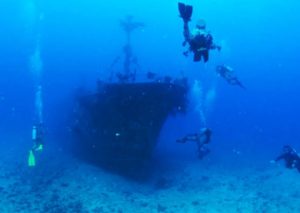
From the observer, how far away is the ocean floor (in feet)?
45.4

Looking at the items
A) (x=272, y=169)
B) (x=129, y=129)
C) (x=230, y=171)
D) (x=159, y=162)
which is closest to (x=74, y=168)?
(x=129, y=129)

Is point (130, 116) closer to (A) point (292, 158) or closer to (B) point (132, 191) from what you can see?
(B) point (132, 191)

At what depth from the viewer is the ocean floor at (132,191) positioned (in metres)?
13.9

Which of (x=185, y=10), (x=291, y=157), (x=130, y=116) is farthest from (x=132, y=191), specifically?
(x=185, y=10)

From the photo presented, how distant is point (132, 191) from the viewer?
50.2ft

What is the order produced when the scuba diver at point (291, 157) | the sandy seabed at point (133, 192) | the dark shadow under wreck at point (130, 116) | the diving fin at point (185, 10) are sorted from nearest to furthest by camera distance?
the diving fin at point (185, 10), the scuba diver at point (291, 157), the sandy seabed at point (133, 192), the dark shadow under wreck at point (130, 116)

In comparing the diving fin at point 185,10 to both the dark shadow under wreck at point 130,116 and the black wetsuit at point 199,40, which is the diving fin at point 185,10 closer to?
the black wetsuit at point 199,40

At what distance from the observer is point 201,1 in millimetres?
191500

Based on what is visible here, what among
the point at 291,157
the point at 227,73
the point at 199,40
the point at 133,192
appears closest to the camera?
the point at 199,40

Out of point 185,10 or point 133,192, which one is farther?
point 133,192

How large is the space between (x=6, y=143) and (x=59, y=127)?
421cm

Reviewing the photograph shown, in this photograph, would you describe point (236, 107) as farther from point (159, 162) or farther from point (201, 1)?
point (159, 162)

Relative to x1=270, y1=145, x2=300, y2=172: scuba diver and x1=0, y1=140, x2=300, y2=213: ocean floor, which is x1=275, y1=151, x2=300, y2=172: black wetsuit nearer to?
x1=270, y1=145, x2=300, y2=172: scuba diver

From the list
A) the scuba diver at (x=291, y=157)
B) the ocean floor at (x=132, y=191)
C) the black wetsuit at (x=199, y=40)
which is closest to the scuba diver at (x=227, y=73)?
the scuba diver at (x=291, y=157)
